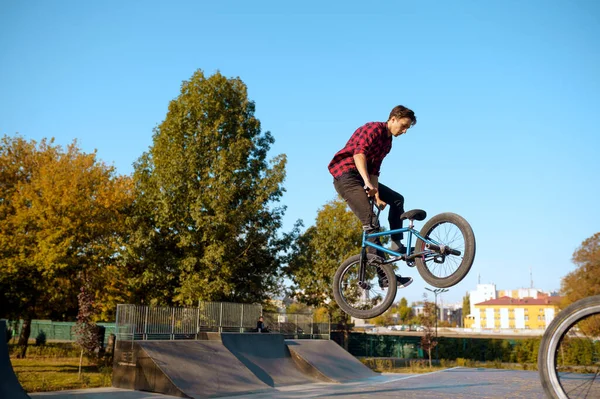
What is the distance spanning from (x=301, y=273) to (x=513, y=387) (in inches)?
644

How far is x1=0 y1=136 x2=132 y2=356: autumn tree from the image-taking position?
87.7ft

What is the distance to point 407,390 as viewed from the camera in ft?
69.0

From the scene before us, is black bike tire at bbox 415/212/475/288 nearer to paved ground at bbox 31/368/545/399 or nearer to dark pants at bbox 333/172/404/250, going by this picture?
dark pants at bbox 333/172/404/250

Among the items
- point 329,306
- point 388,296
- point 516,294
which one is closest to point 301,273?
point 329,306

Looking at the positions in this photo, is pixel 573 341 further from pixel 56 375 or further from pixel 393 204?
pixel 56 375

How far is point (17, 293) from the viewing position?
26.8 metres

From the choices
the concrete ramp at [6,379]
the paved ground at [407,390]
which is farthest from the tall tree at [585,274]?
the concrete ramp at [6,379]

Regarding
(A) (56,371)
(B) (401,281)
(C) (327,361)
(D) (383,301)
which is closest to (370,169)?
(B) (401,281)

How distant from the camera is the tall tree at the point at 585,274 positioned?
49375 millimetres

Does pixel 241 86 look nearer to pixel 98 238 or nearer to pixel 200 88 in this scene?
pixel 200 88

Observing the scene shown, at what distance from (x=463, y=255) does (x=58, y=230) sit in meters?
25.7

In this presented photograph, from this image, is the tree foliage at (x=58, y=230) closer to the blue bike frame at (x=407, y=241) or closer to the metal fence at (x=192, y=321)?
the metal fence at (x=192, y=321)

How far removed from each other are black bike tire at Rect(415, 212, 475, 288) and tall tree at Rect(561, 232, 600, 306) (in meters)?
49.9

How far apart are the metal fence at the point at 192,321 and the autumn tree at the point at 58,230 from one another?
300 inches
